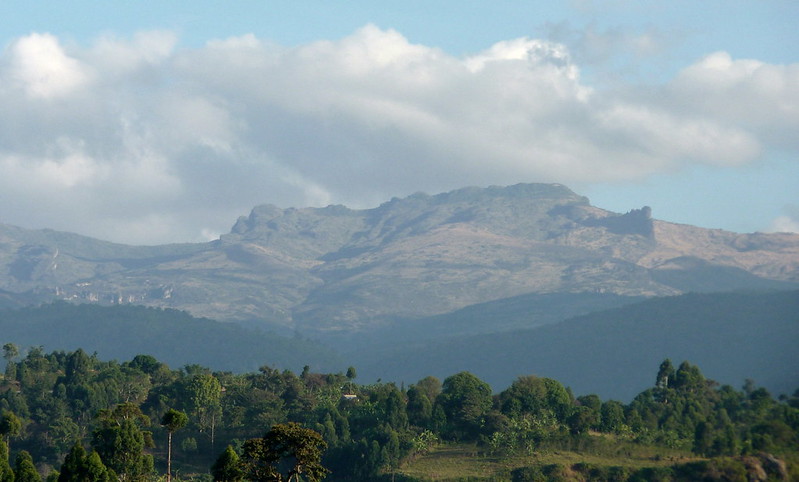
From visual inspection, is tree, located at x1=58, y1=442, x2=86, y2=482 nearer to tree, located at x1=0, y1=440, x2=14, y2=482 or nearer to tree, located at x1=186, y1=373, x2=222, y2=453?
tree, located at x1=0, y1=440, x2=14, y2=482

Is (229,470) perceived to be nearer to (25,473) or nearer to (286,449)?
(286,449)

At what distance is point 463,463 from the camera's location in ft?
562

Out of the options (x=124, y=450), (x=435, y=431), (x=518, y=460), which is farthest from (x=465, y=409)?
(x=124, y=450)

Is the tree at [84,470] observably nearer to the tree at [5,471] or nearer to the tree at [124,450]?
the tree at [5,471]

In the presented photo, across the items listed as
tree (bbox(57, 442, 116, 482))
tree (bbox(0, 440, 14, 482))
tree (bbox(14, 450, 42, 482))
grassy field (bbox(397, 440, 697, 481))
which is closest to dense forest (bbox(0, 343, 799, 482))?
grassy field (bbox(397, 440, 697, 481))

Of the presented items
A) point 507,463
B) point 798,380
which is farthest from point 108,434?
point 798,380

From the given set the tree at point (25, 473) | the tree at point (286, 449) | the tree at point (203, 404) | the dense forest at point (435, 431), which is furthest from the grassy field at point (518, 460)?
the tree at point (286, 449)

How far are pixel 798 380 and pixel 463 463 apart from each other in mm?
52106

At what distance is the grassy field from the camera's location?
161 meters

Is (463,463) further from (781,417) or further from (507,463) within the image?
(781,417)

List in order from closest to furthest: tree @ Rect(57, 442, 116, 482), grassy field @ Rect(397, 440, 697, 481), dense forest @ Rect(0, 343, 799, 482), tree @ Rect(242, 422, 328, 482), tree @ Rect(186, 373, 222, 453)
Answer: tree @ Rect(242, 422, 328, 482), tree @ Rect(57, 442, 116, 482), dense forest @ Rect(0, 343, 799, 482), grassy field @ Rect(397, 440, 697, 481), tree @ Rect(186, 373, 222, 453)

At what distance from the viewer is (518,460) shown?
16775 cm

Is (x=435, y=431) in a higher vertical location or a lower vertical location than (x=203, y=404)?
lower

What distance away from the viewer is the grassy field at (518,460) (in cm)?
16125
